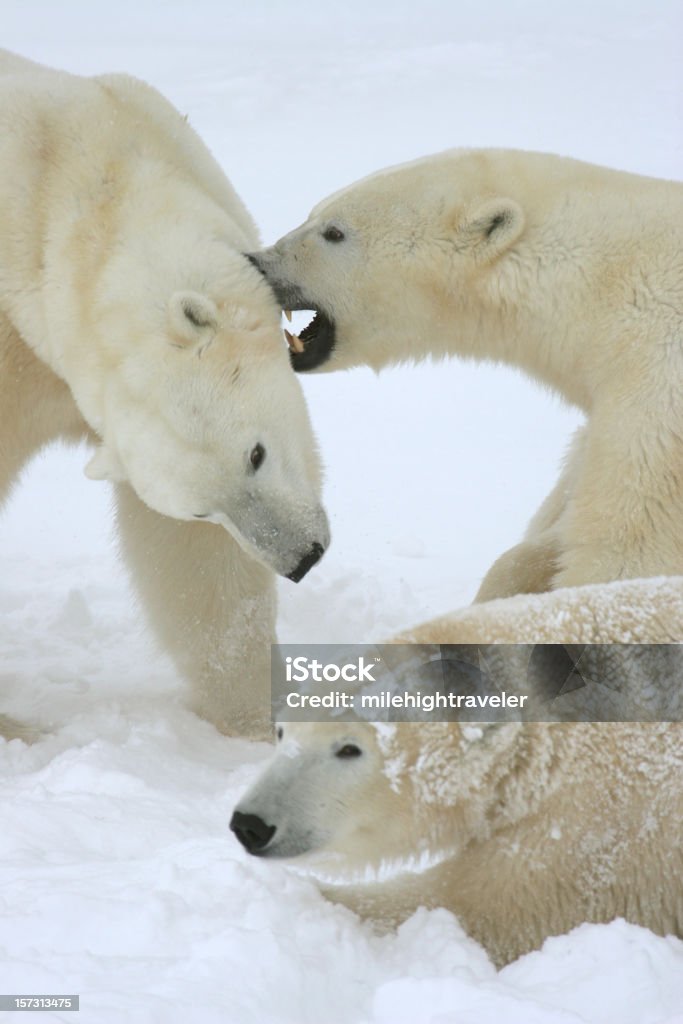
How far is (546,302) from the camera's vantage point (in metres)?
3.68

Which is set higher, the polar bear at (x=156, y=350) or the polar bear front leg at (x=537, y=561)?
the polar bear at (x=156, y=350)

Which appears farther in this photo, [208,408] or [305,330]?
[305,330]

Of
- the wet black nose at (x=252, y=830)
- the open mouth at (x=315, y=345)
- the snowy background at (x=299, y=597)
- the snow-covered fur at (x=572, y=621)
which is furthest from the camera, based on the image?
the open mouth at (x=315, y=345)

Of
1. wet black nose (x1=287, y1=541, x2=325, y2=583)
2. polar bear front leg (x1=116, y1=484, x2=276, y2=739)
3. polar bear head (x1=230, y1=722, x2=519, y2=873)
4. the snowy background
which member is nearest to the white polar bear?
polar bear head (x1=230, y1=722, x2=519, y2=873)

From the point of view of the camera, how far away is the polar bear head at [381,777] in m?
2.53

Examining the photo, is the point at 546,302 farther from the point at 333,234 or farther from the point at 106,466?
the point at 106,466

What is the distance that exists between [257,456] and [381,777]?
42.5 inches

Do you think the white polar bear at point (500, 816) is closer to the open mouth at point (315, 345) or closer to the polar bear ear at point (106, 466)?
the polar bear ear at point (106, 466)

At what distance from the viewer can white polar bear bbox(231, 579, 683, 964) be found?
254cm

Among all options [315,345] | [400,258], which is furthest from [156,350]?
[400,258]

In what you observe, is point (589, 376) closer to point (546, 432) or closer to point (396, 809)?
point (396, 809)

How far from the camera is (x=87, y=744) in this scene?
12.4 feet

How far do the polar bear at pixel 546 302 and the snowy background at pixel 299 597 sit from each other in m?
0.85

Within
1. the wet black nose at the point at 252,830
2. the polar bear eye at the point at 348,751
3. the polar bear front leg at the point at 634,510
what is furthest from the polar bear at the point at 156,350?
the wet black nose at the point at 252,830
